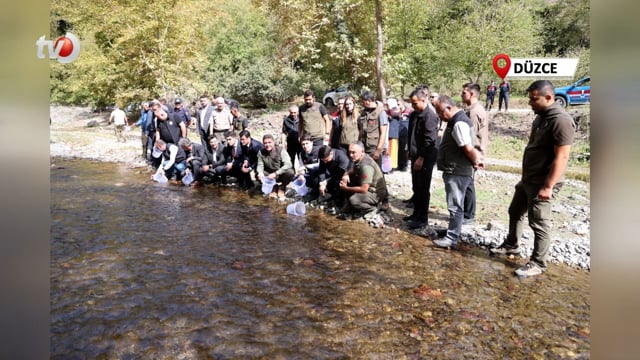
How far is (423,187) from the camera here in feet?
19.9

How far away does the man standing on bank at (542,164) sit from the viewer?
4.02 m

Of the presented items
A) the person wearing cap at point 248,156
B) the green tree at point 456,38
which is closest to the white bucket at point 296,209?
the person wearing cap at point 248,156

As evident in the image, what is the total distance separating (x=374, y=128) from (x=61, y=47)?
6032 mm

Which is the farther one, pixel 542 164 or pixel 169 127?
pixel 169 127

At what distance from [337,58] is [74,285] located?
49.3 feet

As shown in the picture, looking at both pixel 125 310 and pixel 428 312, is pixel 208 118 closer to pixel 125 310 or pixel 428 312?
pixel 125 310

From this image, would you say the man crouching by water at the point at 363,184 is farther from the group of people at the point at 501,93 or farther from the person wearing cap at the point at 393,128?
the group of people at the point at 501,93

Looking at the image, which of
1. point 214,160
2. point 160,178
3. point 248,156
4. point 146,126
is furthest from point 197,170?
point 146,126

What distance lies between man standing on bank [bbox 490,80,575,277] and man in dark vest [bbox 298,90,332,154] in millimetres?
3827

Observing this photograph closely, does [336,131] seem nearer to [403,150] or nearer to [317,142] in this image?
[317,142]

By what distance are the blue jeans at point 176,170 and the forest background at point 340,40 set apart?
7.40 metres
